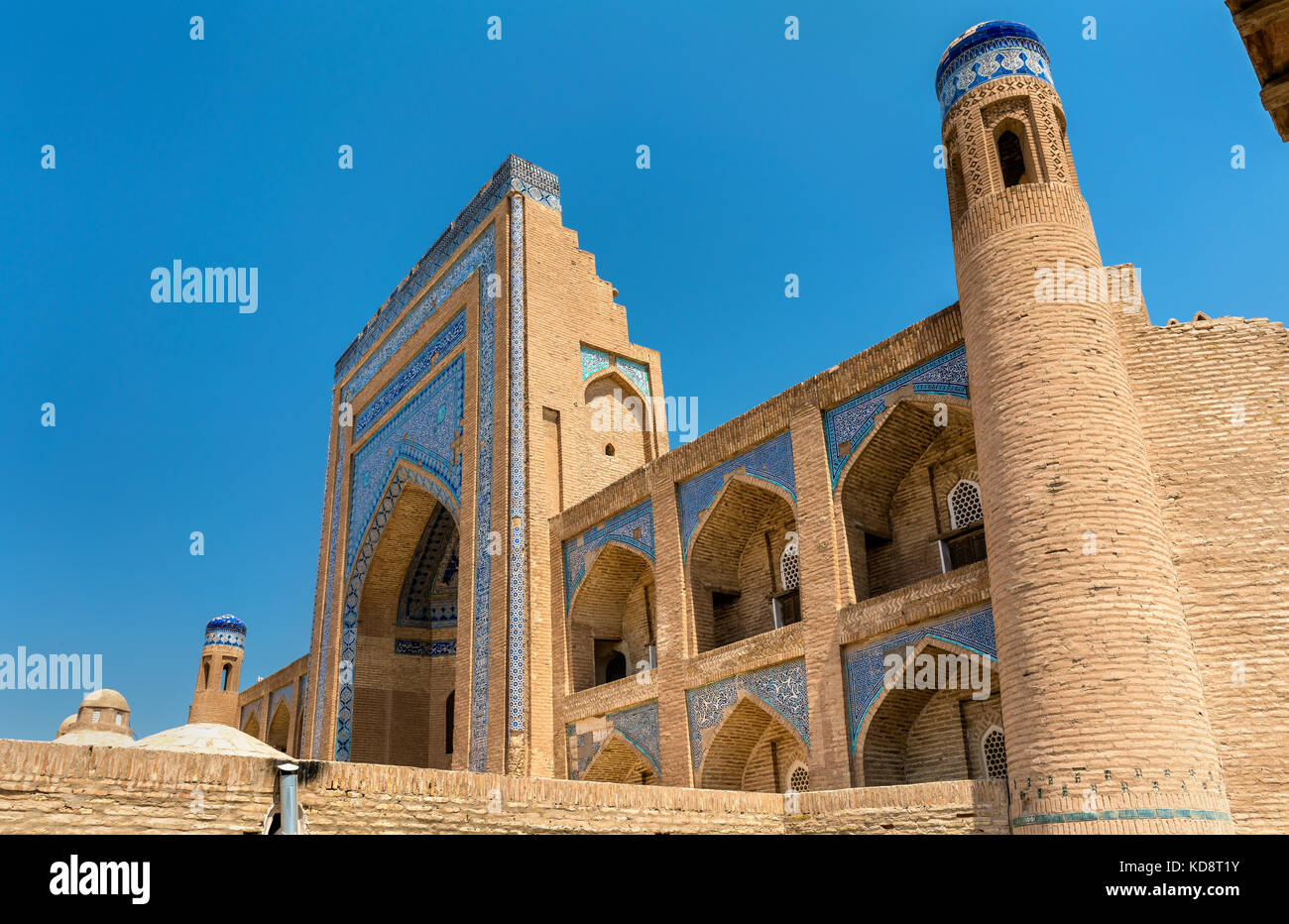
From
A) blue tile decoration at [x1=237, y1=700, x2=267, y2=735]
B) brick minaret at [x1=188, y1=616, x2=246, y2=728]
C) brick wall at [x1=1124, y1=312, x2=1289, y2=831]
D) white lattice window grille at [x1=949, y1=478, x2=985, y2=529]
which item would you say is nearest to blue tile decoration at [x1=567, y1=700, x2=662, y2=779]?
white lattice window grille at [x1=949, y1=478, x2=985, y2=529]

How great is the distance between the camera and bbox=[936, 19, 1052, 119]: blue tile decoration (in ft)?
24.9

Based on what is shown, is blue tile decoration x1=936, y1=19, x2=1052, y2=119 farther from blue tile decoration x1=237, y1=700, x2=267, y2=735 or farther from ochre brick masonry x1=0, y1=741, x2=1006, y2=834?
blue tile decoration x1=237, y1=700, x2=267, y2=735

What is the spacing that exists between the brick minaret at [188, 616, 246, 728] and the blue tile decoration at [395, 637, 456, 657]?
29.3ft

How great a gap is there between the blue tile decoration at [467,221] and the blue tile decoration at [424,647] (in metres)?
4.40

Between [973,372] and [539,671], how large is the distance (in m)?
5.56

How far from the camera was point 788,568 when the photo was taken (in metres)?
9.56

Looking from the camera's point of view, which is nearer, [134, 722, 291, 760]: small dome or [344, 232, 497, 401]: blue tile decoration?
[134, 722, 291, 760]: small dome

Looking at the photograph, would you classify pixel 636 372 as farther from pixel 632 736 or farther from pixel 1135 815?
pixel 1135 815

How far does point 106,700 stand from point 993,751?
1304 centimetres
